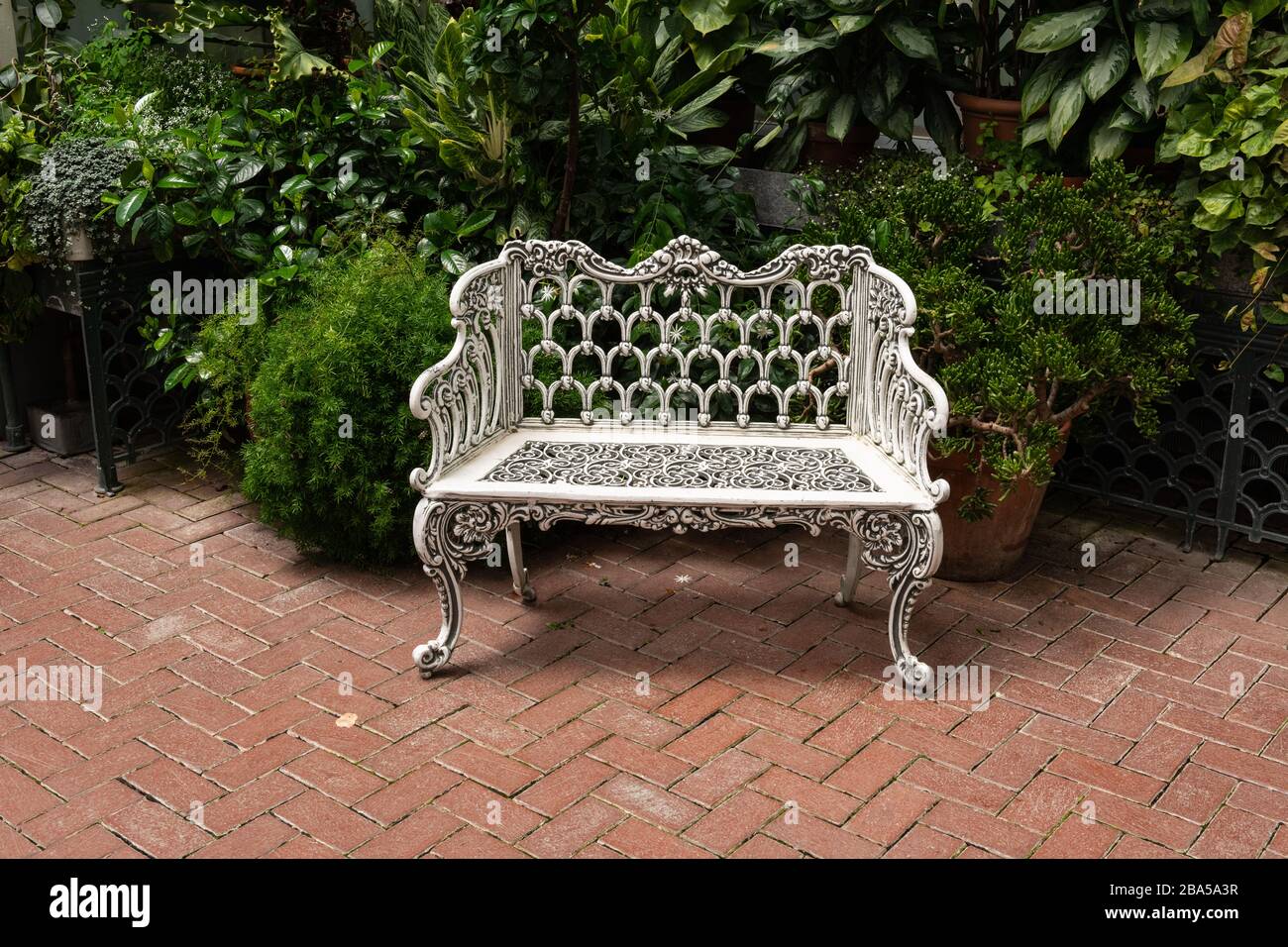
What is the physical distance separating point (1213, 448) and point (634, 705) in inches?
110

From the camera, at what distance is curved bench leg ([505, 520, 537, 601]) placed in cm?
457

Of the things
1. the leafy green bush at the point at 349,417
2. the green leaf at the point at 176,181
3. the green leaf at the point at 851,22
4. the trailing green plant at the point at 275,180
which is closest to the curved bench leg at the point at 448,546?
the leafy green bush at the point at 349,417

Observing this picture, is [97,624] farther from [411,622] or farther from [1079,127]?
[1079,127]

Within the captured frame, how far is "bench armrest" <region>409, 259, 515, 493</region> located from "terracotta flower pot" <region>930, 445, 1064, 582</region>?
60.9 inches

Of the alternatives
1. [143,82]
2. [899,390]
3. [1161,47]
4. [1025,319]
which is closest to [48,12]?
[143,82]

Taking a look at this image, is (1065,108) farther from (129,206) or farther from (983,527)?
(129,206)

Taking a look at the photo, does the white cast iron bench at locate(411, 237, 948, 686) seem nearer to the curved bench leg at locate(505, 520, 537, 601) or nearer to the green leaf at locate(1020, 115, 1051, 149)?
the curved bench leg at locate(505, 520, 537, 601)

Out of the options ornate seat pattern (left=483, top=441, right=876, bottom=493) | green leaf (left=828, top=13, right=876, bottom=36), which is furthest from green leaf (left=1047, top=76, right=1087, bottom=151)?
ornate seat pattern (left=483, top=441, right=876, bottom=493)

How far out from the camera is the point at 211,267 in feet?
18.9

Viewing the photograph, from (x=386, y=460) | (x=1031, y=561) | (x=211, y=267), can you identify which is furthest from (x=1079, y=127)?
(x=211, y=267)

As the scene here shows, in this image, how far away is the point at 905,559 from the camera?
4.03 metres

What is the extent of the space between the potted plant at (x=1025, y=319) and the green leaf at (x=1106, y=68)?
289 mm

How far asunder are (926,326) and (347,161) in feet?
8.05

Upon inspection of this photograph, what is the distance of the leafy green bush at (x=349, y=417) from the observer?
4609 mm
